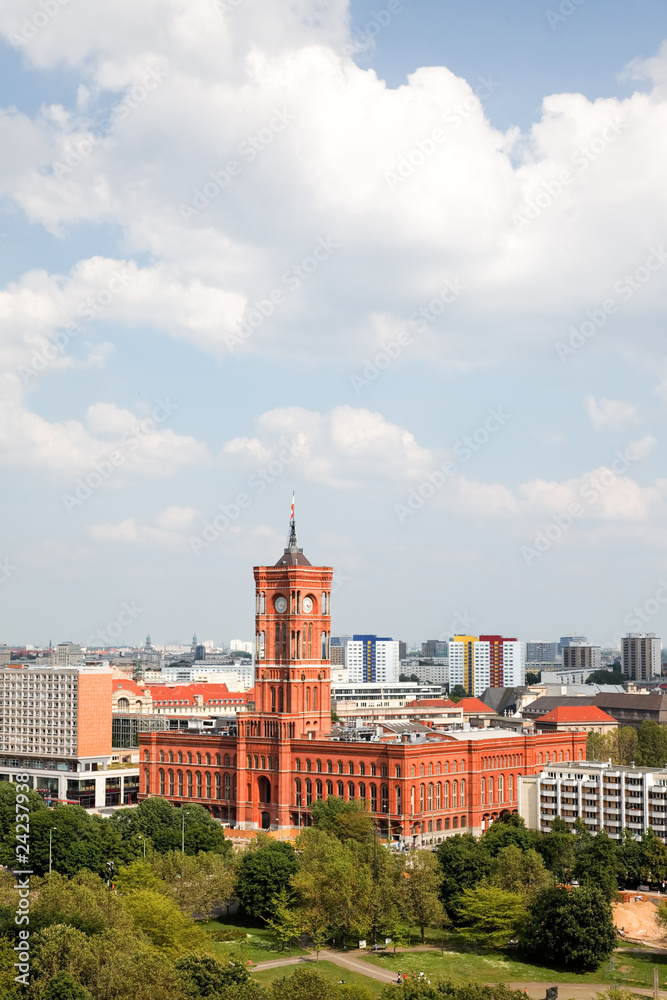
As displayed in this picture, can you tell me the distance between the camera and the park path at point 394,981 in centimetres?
7906

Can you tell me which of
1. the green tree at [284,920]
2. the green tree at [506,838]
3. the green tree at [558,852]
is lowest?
the green tree at [284,920]

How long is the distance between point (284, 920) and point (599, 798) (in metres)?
43.4

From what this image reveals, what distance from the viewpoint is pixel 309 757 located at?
438ft

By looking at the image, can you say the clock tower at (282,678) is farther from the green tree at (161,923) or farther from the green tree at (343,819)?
the green tree at (161,923)

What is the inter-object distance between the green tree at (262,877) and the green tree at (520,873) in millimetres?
16558

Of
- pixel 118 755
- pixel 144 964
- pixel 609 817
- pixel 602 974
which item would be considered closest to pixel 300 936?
pixel 602 974

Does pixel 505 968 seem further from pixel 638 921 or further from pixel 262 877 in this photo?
pixel 262 877

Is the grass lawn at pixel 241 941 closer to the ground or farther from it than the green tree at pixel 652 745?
closer to the ground

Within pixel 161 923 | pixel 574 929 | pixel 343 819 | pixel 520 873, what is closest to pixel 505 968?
pixel 574 929

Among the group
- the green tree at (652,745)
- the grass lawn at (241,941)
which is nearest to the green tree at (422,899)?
the grass lawn at (241,941)

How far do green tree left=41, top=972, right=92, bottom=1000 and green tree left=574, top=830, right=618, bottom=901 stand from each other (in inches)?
1738

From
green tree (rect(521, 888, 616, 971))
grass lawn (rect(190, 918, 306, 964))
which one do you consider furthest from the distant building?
green tree (rect(521, 888, 616, 971))

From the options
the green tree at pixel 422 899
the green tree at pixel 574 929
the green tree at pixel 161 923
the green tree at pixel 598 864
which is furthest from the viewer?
the green tree at pixel 598 864

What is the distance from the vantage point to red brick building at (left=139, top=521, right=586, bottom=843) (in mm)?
125750
